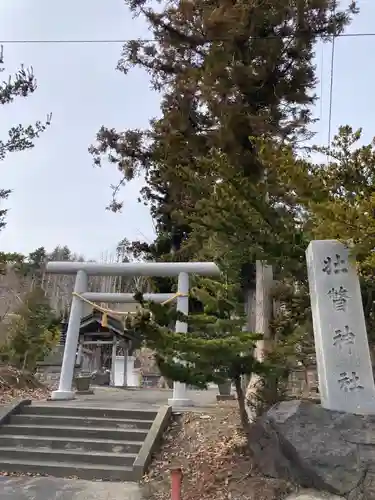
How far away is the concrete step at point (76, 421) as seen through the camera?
24.3 ft

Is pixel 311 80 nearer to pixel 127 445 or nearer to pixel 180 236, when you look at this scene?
pixel 127 445

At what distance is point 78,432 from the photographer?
7.28 meters

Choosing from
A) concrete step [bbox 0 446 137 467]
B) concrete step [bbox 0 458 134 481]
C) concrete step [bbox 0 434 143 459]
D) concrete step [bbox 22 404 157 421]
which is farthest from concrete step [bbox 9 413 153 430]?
concrete step [bbox 0 458 134 481]

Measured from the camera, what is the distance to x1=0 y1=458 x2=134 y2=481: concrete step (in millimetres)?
6102

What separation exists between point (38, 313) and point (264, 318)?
9.67 m

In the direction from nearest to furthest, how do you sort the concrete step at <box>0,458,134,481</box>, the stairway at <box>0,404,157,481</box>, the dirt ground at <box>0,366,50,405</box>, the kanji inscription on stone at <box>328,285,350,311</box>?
the kanji inscription on stone at <box>328,285,350,311</box> → the concrete step at <box>0,458,134,481</box> → the stairway at <box>0,404,157,481</box> → the dirt ground at <box>0,366,50,405</box>

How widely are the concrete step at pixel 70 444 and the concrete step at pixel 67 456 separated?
13cm

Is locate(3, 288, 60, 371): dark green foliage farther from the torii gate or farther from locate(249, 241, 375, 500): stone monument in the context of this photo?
locate(249, 241, 375, 500): stone monument

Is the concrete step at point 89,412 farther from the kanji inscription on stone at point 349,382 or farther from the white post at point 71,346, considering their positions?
the kanji inscription on stone at point 349,382

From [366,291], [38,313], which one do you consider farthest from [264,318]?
[38,313]

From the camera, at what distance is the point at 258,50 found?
32.9ft

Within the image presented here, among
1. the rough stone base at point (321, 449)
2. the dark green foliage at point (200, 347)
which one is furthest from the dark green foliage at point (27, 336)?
the rough stone base at point (321, 449)

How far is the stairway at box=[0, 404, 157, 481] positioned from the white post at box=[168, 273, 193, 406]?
124 cm

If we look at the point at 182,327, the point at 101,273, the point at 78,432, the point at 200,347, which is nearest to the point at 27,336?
the point at 101,273
